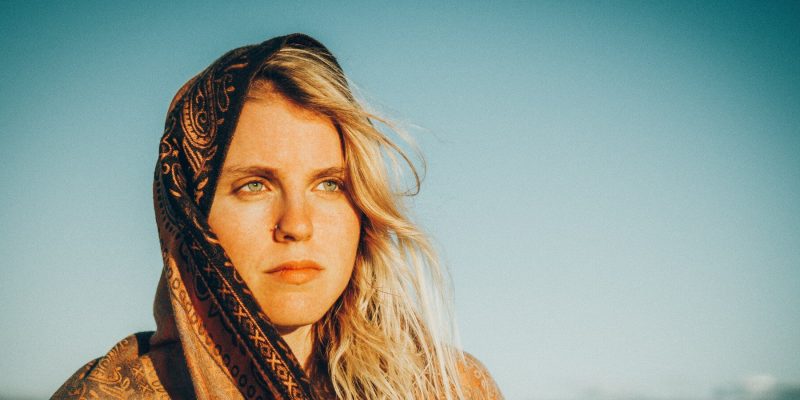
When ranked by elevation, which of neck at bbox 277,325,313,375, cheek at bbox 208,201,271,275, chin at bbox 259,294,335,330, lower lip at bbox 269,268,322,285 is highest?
cheek at bbox 208,201,271,275

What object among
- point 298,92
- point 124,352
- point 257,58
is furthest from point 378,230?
point 124,352

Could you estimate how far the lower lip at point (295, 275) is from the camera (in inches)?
113

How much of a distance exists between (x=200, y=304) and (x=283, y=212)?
497 mm

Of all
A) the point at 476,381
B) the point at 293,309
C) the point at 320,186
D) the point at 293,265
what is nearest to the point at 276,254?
the point at 293,265

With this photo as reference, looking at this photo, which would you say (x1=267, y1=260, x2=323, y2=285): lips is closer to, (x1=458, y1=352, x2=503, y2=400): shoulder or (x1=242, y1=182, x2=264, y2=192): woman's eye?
(x1=242, y1=182, x2=264, y2=192): woman's eye

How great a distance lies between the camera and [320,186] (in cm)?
312

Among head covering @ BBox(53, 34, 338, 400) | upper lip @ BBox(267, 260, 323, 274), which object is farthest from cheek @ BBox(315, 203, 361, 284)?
head covering @ BBox(53, 34, 338, 400)

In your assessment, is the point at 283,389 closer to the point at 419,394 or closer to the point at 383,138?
the point at 419,394

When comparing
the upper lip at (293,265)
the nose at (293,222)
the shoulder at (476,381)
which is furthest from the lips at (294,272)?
the shoulder at (476,381)

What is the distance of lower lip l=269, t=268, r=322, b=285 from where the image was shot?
9.38 feet

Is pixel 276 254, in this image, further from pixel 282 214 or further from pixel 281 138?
pixel 281 138

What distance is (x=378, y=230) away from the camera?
3.49 m

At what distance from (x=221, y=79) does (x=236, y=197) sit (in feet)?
1.71

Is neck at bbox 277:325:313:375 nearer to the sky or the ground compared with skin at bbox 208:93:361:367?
nearer to the ground
